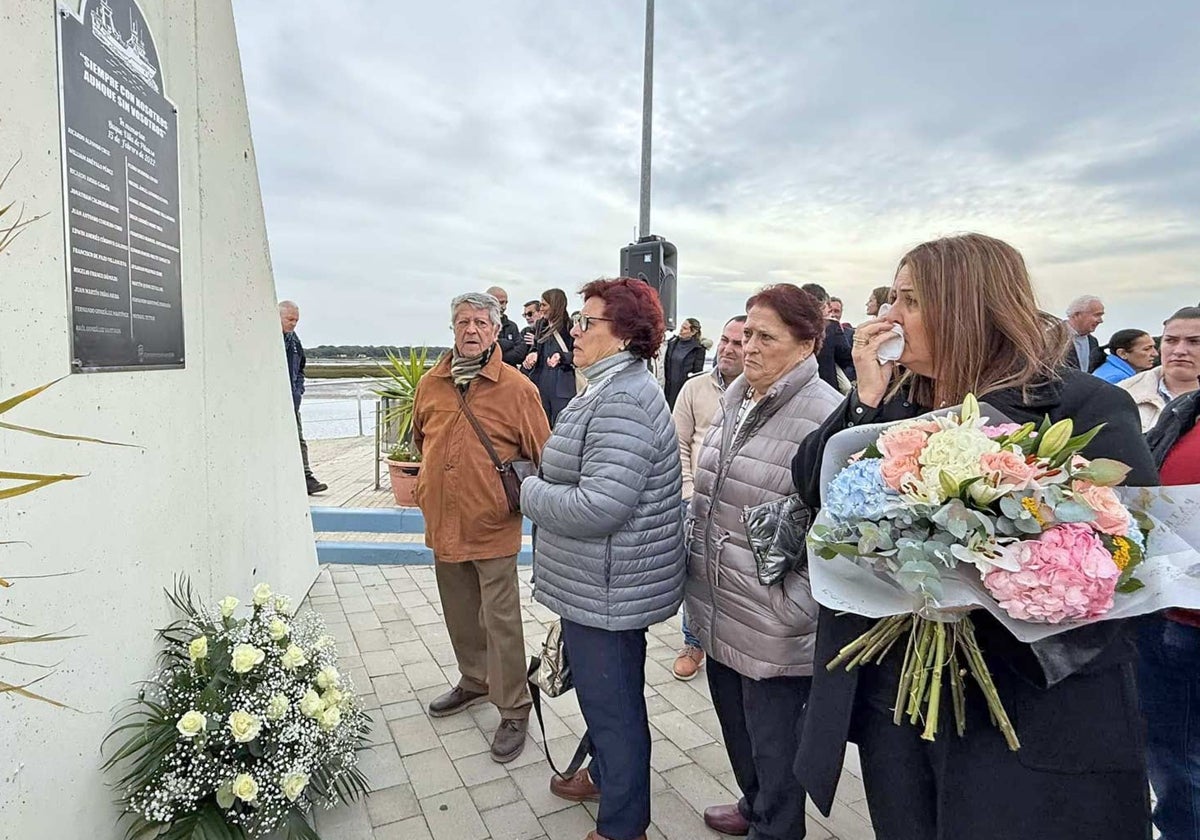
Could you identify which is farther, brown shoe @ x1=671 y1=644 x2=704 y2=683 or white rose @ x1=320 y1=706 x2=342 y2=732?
brown shoe @ x1=671 y1=644 x2=704 y2=683

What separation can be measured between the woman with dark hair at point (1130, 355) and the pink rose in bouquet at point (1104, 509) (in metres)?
4.56

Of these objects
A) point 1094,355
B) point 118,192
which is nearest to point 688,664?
point 118,192

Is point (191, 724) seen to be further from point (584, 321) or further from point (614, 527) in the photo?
point (584, 321)

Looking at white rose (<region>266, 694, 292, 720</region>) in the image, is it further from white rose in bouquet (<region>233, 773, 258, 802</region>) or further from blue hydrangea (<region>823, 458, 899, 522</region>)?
blue hydrangea (<region>823, 458, 899, 522</region>)

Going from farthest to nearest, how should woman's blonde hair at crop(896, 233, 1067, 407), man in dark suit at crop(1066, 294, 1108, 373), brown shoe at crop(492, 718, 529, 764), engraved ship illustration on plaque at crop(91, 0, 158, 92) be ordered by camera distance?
1. man in dark suit at crop(1066, 294, 1108, 373)
2. brown shoe at crop(492, 718, 529, 764)
3. engraved ship illustration on plaque at crop(91, 0, 158, 92)
4. woman's blonde hair at crop(896, 233, 1067, 407)

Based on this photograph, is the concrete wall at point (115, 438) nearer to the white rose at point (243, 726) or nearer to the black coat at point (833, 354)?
the white rose at point (243, 726)

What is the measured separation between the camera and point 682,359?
28.0 ft

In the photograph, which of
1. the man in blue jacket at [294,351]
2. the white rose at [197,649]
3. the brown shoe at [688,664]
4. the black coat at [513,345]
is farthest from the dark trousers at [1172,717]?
the man in blue jacket at [294,351]

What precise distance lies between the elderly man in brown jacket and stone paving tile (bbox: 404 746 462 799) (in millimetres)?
205

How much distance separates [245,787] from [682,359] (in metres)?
7.13

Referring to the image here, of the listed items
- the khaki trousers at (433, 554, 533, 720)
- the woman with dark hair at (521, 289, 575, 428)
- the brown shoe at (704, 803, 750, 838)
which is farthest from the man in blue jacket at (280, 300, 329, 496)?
the brown shoe at (704, 803, 750, 838)

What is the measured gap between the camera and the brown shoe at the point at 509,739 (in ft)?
9.48

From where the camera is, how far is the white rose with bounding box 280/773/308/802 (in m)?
2.10

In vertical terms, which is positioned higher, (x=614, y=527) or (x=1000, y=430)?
(x=1000, y=430)
